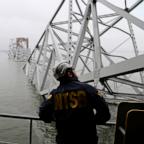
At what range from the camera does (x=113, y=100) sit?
14.5 meters

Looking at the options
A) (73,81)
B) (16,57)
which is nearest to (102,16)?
(73,81)

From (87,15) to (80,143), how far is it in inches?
338

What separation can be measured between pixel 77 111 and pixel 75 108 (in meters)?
0.04

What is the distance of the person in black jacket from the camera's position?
150 inches

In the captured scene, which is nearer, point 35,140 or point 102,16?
point 102,16

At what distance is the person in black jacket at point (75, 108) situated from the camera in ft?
12.5

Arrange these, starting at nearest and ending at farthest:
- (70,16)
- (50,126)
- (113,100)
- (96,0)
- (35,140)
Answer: (96,0)
(113,100)
(70,16)
(35,140)
(50,126)

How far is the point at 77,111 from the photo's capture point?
12.5 ft

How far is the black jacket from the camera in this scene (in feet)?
12.5

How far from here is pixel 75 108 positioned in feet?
12.5

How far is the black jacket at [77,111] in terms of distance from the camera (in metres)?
3.81

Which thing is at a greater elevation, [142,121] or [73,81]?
[73,81]

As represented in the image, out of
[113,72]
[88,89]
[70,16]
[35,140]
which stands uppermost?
[70,16]

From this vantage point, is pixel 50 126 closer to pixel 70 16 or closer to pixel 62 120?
pixel 70 16
